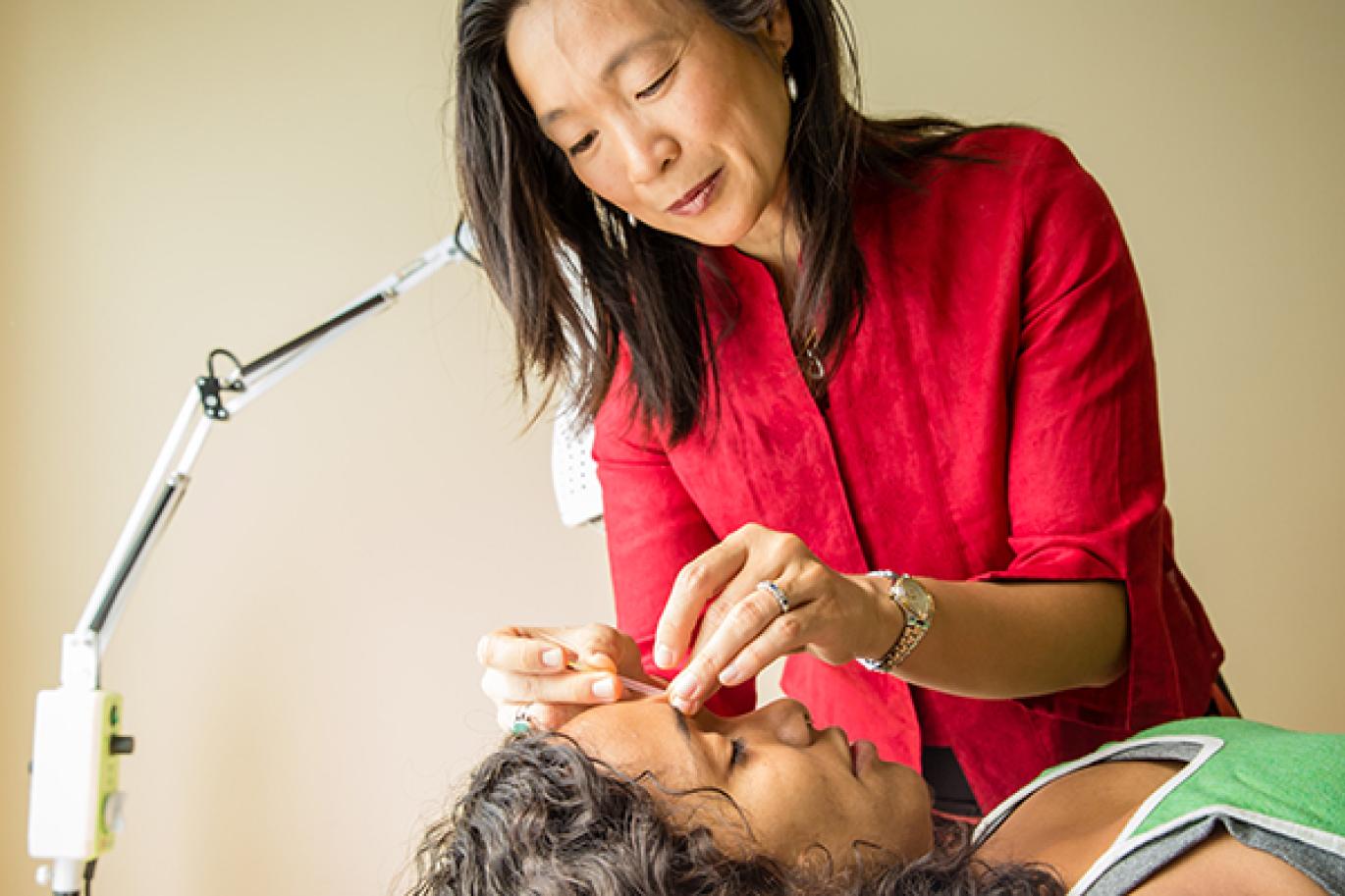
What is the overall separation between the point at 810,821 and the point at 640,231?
2.60ft

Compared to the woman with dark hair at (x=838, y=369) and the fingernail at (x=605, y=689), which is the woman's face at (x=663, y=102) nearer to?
the woman with dark hair at (x=838, y=369)

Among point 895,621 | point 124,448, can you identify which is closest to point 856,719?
point 895,621

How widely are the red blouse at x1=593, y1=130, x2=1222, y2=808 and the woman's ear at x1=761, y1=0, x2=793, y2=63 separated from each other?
236 millimetres

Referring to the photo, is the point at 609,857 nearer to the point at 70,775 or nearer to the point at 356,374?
the point at 70,775

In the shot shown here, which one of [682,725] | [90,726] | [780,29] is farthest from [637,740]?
[90,726]

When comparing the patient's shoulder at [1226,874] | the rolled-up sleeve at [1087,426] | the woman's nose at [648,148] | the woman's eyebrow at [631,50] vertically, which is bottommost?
the patient's shoulder at [1226,874]

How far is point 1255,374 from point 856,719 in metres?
2.06

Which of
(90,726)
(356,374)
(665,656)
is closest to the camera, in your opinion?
(665,656)

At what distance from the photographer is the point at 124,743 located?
6.23 ft

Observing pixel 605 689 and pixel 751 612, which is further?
pixel 605 689

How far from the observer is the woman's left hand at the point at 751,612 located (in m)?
1.05

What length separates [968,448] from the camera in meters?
1.47

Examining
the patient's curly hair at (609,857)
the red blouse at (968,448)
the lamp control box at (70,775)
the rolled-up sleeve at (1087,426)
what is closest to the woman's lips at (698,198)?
the red blouse at (968,448)

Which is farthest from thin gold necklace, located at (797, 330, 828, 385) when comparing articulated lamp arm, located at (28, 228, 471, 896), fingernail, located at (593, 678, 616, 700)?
articulated lamp arm, located at (28, 228, 471, 896)
